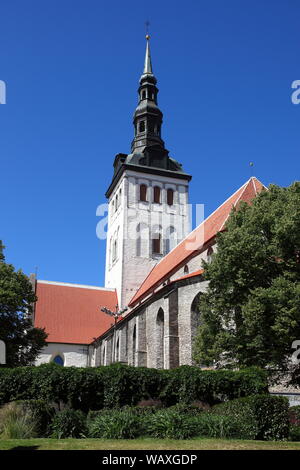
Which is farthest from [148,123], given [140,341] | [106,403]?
[106,403]

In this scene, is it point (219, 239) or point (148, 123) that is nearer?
point (219, 239)

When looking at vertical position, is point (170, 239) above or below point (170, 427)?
above

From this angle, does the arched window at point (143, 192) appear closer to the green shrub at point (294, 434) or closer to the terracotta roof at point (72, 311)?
the terracotta roof at point (72, 311)

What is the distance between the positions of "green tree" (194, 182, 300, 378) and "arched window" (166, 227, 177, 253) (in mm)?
22914

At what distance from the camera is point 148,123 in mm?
45219

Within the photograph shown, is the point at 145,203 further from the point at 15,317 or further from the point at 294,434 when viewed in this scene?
the point at 294,434

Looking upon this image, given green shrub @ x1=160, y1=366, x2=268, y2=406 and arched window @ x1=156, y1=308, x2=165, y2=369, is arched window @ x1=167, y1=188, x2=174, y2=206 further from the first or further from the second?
green shrub @ x1=160, y1=366, x2=268, y2=406

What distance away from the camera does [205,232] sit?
1237 inches

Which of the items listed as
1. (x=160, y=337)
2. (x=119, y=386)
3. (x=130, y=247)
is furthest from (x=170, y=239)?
(x=119, y=386)

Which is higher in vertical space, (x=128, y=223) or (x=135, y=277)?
(x=128, y=223)

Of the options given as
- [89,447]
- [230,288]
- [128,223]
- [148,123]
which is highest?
[148,123]

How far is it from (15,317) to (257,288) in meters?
15.4
